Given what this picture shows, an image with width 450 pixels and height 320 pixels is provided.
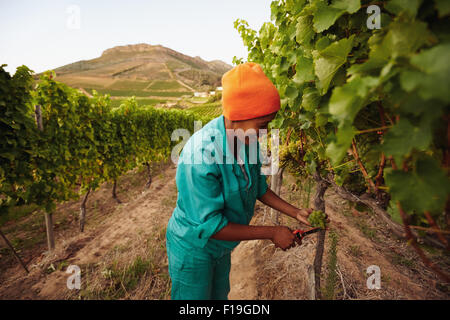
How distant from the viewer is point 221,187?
5.38ft

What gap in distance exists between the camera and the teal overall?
1519 mm

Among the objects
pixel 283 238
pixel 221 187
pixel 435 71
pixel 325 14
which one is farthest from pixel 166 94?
pixel 435 71

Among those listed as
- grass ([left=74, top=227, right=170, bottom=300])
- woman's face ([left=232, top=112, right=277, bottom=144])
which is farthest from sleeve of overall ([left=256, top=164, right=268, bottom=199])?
grass ([left=74, top=227, right=170, bottom=300])

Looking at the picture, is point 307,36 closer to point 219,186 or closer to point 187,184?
point 219,186

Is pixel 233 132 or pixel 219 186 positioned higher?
pixel 233 132

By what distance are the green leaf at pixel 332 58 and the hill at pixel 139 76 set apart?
2290 inches

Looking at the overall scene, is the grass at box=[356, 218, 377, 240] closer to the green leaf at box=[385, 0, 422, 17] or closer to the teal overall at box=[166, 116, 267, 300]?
the teal overall at box=[166, 116, 267, 300]

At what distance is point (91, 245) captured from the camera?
4738 mm

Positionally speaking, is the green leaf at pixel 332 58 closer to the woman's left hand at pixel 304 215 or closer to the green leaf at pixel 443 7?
the green leaf at pixel 443 7

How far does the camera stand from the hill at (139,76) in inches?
2756

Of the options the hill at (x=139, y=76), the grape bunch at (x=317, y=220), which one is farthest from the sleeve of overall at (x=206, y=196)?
the hill at (x=139, y=76)

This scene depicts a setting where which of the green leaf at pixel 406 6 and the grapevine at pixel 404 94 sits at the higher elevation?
the green leaf at pixel 406 6

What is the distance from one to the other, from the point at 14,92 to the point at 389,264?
22.2 feet
